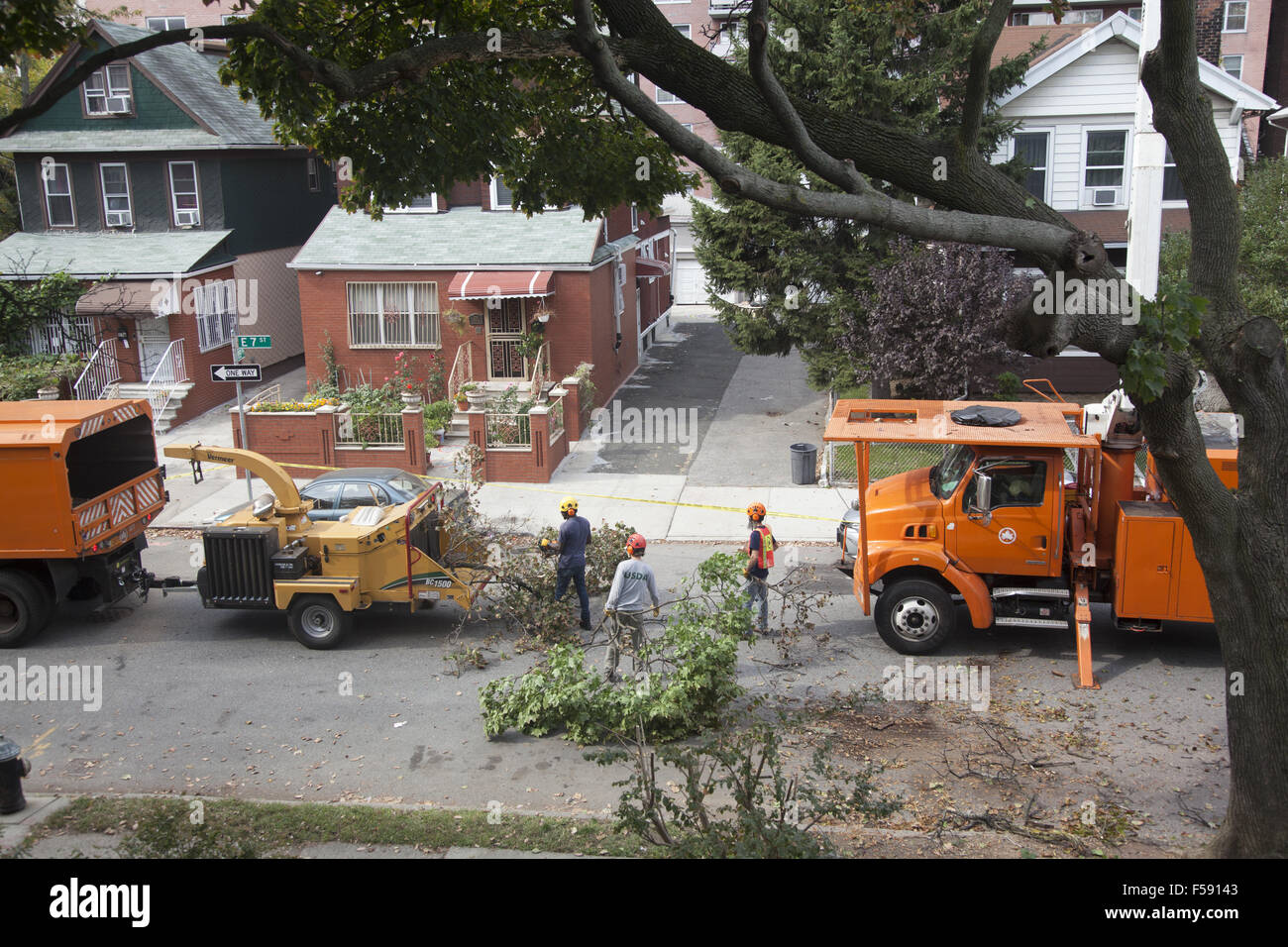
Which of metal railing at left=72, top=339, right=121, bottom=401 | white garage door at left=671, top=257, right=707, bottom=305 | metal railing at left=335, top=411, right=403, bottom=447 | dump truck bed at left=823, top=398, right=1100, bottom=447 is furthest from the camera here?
white garage door at left=671, top=257, right=707, bottom=305

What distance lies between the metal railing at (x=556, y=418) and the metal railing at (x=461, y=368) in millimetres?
3632

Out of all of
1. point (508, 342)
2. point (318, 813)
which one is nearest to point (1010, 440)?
point (318, 813)

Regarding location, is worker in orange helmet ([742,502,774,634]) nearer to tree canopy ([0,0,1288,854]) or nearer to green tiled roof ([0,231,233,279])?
tree canopy ([0,0,1288,854])

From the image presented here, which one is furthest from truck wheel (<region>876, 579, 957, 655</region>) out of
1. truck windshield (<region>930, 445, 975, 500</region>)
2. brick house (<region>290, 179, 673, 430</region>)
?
brick house (<region>290, 179, 673, 430</region>)

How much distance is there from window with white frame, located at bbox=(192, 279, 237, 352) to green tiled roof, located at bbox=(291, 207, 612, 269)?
2.88 m

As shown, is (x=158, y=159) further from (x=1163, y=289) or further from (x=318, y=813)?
(x=1163, y=289)

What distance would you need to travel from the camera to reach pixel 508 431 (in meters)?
19.9

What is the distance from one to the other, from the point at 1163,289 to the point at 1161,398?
0.69 metres

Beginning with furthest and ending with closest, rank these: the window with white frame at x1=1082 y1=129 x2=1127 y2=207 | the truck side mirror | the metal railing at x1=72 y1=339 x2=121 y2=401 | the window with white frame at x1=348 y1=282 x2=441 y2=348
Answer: the window with white frame at x1=348 y1=282 x2=441 y2=348
the metal railing at x1=72 y1=339 x2=121 y2=401
the window with white frame at x1=1082 y1=129 x2=1127 y2=207
the truck side mirror

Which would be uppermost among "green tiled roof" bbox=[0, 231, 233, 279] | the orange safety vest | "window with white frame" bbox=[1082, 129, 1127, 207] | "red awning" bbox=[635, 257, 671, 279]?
"window with white frame" bbox=[1082, 129, 1127, 207]

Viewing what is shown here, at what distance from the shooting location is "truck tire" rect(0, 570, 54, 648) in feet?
40.8

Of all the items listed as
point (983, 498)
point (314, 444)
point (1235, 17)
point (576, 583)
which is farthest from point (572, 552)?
point (1235, 17)

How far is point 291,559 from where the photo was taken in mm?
12016

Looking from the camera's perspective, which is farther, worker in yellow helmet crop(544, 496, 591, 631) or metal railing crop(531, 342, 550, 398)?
metal railing crop(531, 342, 550, 398)
